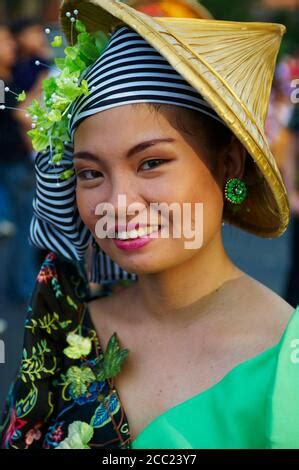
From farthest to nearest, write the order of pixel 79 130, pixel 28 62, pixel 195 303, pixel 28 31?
pixel 28 31, pixel 28 62, pixel 195 303, pixel 79 130

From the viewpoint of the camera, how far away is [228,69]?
1.88 metres

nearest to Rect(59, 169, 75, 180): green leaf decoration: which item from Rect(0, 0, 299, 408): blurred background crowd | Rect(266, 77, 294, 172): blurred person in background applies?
Rect(0, 0, 299, 408): blurred background crowd

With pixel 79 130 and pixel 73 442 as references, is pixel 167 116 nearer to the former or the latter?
pixel 79 130

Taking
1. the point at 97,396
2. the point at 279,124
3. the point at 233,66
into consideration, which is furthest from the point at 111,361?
the point at 279,124

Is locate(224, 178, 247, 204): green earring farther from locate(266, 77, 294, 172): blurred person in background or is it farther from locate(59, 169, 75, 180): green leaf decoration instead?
locate(266, 77, 294, 172): blurred person in background

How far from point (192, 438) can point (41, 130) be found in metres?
0.92

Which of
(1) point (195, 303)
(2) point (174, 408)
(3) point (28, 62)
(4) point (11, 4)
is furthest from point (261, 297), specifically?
(4) point (11, 4)

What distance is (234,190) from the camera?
2.06 meters

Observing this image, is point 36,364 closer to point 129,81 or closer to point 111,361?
point 111,361

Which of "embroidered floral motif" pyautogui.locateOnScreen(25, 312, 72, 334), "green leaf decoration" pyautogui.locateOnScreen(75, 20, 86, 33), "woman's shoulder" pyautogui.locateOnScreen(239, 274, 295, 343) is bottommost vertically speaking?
"embroidered floral motif" pyautogui.locateOnScreen(25, 312, 72, 334)

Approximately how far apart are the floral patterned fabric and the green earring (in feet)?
1.67

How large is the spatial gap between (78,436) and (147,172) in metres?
0.72

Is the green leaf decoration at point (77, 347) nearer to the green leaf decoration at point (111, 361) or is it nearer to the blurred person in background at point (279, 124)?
the green leaf decoration at point (111, 361)

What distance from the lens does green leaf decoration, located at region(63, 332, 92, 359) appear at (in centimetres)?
218
